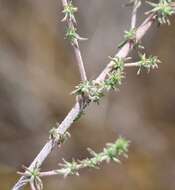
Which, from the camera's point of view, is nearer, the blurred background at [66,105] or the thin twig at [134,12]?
the thin twig at [134,12]

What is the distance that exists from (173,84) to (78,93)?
2.28m

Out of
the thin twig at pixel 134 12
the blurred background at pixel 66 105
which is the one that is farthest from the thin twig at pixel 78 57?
the blurred background at pixel 66 105

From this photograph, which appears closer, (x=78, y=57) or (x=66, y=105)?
(x=78, y=57)

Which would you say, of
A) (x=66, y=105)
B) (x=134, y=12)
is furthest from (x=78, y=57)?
(x=66, y=105)

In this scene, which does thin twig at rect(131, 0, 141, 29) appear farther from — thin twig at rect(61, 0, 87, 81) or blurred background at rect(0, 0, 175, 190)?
blurred background at rect(0, 0, 175, 190)

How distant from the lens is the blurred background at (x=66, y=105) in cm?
246

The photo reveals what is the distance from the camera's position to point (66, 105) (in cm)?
259

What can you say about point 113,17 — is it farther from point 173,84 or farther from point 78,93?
point 78,93

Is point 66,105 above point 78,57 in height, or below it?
above

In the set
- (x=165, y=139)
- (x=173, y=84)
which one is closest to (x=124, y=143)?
(x=165, y=139)

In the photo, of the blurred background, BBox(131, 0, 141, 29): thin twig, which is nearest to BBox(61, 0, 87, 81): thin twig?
BBox(131, 0, 141, 29): thin twig

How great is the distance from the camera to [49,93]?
2584 mm

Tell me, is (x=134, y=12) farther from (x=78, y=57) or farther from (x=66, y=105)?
→ (x=66, y=105)

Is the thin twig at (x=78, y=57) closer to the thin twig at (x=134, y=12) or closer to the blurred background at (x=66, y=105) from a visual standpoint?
the thin twig at (x=134, y=12)
